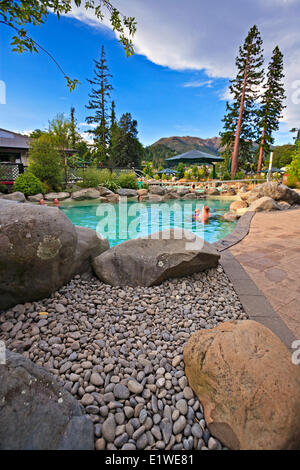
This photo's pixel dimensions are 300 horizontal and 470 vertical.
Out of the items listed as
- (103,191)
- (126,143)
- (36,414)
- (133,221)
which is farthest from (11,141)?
(36,414)

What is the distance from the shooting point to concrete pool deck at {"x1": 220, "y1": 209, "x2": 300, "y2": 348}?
206 cm

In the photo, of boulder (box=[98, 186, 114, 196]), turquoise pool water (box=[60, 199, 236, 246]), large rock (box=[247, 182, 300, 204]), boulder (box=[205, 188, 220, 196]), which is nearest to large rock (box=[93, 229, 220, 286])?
turquoise pool water (box=[60, 199, 236, 246])

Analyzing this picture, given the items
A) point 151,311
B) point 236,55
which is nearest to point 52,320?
point 151,311

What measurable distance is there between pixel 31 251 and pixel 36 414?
1206mm

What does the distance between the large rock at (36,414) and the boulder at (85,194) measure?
13.8 meters

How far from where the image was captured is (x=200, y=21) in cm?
321

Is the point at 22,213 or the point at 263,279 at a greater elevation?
the point at 22,213

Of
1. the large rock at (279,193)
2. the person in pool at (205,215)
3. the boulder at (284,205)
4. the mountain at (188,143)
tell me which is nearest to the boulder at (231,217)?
the person in pool at (205,215)

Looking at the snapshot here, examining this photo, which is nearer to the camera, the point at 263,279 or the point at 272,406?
the point at 272,406

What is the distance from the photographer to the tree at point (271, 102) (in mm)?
21734

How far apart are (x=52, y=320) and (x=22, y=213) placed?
99 centimetres

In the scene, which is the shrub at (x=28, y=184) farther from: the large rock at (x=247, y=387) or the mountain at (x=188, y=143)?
the mountain at (x=188, y=143)

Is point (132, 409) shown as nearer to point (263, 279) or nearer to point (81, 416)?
point (81, 416)

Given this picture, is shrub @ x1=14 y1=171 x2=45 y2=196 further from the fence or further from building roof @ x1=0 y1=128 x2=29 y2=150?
building roof @ x1=0 y1=128 x2=29 y2=150
